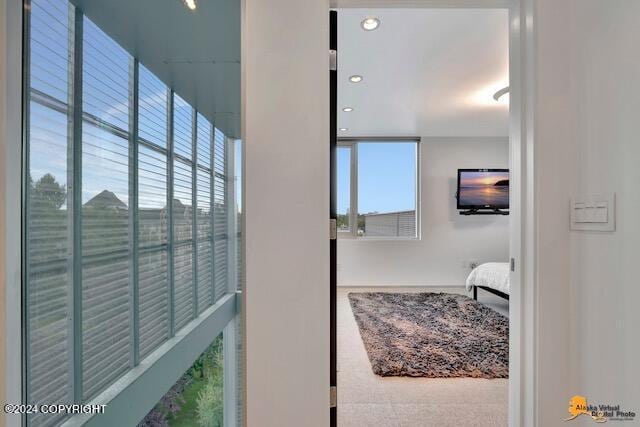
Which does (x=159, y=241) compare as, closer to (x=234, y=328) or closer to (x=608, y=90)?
(x=234, y=328)

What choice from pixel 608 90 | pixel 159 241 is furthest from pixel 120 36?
pixel 608 90

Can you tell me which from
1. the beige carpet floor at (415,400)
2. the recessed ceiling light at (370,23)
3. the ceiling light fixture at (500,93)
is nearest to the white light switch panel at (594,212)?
the beige carpet floor at (415,400)

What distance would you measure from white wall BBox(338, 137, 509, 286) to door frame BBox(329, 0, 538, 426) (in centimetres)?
359

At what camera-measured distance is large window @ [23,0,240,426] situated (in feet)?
3.53

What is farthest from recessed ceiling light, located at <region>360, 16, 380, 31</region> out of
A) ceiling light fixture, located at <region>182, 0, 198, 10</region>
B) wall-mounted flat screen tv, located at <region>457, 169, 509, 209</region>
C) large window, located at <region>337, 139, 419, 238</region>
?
wall-mounted flat screen tv, located at <region>457, 169, 509, 209</region>

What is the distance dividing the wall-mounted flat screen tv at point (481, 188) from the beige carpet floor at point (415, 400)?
324 cm

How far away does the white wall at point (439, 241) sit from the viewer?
486 centimetres

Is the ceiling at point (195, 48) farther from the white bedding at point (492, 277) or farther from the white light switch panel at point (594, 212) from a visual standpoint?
Answer: the white bedding at point (492, 277)

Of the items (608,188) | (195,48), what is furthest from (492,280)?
(195,48)

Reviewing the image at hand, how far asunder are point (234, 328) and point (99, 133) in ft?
3.15

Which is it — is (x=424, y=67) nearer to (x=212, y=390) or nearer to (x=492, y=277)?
(x=492, y=277)

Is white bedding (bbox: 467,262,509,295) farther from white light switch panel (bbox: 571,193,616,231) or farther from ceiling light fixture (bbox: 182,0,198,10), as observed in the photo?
ceiling light fixture (bbox: 182,0,198,10)

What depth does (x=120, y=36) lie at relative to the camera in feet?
3.75

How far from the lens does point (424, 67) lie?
2582mm
